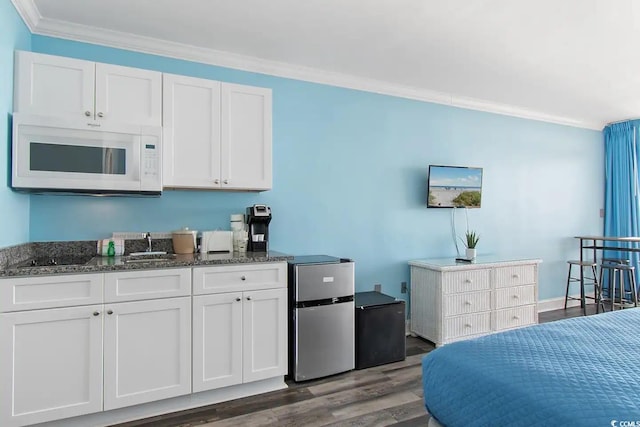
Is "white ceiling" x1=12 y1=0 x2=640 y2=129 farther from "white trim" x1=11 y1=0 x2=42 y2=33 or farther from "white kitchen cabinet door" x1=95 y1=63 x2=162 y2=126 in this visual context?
"white kitchen cabinet door" x1=95 y1=63 x2=162 y2=126

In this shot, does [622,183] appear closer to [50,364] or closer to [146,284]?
[146,284]

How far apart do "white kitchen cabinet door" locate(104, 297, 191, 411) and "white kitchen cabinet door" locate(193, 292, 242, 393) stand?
0.06 m

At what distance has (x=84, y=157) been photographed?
230cm

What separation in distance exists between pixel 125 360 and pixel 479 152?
416cm

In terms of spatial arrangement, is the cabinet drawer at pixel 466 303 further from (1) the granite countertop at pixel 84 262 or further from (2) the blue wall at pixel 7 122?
(2) the blue wall at pixel 7 122

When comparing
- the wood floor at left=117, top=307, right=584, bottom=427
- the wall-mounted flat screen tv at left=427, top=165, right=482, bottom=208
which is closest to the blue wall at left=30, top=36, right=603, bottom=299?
the wall-mounted flat screen tv at left=427, top=165, right=482, bottom=208

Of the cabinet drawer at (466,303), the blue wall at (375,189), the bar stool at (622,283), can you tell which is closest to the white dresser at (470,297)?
the cabinet drawer at (466,303)

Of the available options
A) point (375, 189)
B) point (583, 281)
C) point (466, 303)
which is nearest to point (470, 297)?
point (466, 303)

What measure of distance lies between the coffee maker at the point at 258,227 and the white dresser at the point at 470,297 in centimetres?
169

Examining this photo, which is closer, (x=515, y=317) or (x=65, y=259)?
(x=65, y=259)

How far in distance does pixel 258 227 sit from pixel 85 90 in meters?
1.52

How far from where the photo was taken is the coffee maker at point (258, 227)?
2.85 metres

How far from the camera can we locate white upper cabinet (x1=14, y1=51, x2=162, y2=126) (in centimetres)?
221

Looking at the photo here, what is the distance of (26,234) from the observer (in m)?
2.43
